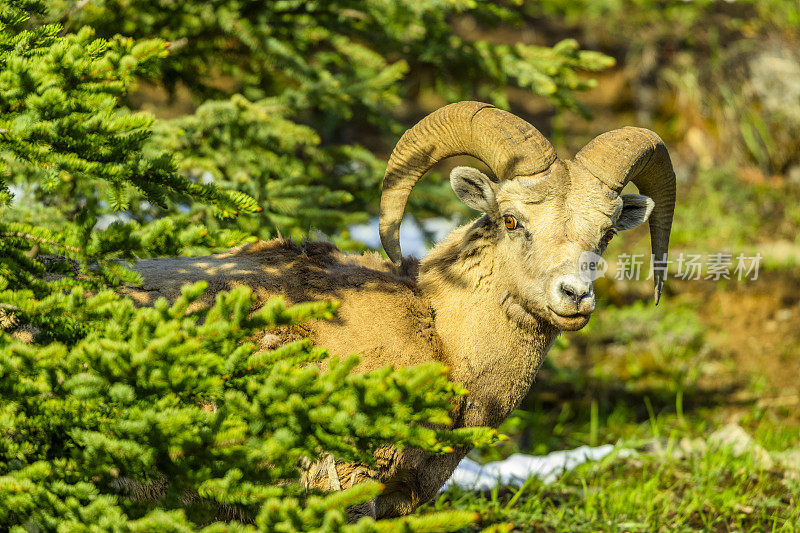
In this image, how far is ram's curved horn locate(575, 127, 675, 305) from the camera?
4.94 meters

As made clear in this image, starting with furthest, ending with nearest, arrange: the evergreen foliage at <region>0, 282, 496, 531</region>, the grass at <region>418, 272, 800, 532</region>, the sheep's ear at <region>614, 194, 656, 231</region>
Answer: the grass at <region>418, 272, 800, 532</region>
the sheep's ear at <region>614, 194, 656, 231</region>
the evergreen foliage at <region>0, 282, 496, 531</region>

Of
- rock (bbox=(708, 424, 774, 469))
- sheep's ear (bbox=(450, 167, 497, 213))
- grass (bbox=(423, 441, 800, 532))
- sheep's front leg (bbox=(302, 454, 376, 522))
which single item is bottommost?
rock (bbox=(708, 424, 774, 469))

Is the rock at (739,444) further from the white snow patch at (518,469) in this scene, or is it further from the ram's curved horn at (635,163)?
the ram's curved horn at (635,163)

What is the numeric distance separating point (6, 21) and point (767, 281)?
39.2 ft

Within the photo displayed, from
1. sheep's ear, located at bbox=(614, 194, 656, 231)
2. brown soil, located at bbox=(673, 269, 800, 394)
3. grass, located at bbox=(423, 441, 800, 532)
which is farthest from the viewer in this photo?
brown soil, located at bbox=(673, 269, 800, 394)

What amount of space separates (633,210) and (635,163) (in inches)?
21.5

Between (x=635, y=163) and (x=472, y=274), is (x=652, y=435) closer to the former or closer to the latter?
(x=635, y=163)

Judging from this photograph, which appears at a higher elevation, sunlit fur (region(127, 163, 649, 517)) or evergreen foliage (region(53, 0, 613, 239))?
evergreen foliage (region(53, 0, 613, 239))

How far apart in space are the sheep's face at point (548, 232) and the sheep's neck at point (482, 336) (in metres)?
0.10

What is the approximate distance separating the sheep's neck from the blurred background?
1264 millimetres

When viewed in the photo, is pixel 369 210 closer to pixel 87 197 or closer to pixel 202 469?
pixel 87 197

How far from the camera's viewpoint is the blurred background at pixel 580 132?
276 inches

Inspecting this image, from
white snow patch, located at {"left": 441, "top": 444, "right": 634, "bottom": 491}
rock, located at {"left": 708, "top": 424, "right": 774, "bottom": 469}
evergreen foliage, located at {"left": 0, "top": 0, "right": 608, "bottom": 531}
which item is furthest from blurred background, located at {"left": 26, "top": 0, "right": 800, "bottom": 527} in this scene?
evergreen foliage, located at {"left": 0, "top": 0, "right": 608, "bottom": 531}

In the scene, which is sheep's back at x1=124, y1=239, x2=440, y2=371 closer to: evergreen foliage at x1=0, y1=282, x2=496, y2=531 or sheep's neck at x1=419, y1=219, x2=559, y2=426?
sheep's neck at x1=419, y1=219, x2=559, y2=426
